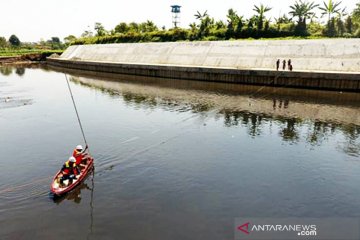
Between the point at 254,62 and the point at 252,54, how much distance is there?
251 centimetres

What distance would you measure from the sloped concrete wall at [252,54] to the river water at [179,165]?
9778mm

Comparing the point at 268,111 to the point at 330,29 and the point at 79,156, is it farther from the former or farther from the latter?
the point at 330,29

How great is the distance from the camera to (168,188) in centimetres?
1661

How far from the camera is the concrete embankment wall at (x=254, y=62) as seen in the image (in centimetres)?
4298

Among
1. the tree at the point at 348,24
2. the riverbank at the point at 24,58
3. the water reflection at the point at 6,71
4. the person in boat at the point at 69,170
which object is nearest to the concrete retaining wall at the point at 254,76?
the water reflection at the point at 6,71

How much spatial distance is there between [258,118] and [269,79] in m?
18.0

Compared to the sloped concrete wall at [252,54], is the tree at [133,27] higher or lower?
higher

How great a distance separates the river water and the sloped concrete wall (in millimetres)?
9778

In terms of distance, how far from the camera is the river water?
45.6ft

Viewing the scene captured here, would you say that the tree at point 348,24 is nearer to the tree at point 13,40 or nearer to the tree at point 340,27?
the tree at point 340,27

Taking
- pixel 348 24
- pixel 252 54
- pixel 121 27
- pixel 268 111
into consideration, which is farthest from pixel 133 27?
pixel 268 111

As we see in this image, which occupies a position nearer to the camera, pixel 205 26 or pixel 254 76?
pixel 254 76

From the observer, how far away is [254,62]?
169ft

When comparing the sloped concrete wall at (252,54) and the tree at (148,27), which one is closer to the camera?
the sloped concrete wall at (252,54)
